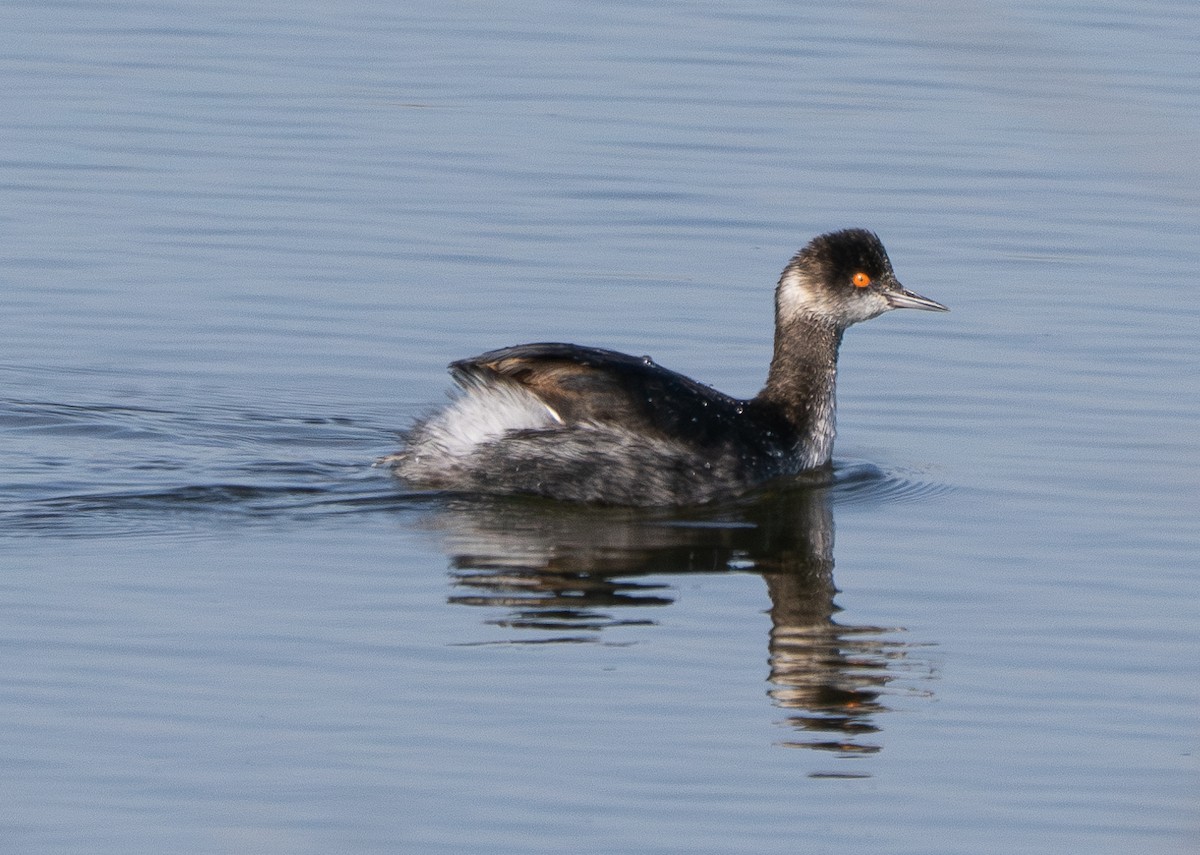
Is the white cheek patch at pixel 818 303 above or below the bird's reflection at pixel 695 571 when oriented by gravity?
above

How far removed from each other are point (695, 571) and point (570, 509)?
98 cm

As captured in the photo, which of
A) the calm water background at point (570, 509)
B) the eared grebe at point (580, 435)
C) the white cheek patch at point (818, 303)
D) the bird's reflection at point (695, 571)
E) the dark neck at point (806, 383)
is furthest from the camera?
the white cheek patch at point (818, 303)

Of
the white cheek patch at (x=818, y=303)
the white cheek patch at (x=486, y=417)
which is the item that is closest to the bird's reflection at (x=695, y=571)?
the white cheek patch at (x=486, y=417)

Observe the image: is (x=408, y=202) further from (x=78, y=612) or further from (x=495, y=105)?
(x=78, y=612)

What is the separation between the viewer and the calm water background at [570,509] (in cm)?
544

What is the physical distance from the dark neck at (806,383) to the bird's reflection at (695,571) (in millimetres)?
322

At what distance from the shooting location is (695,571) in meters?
7.90

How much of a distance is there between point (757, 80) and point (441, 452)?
29.0ft

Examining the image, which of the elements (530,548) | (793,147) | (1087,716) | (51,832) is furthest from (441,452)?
(793,147)

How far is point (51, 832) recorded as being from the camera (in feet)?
16.5

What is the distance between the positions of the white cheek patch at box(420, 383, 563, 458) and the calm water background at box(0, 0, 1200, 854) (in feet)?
0.99

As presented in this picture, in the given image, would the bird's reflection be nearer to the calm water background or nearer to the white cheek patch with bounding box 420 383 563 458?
the calm water background

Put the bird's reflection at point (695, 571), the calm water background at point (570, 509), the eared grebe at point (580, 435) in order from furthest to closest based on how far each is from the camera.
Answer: the eared grebe at point (580, 435)
the bird's reflection at point (695, 571)
the calm water background at point (570, 509)

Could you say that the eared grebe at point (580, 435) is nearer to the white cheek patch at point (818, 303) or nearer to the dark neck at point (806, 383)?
the dark neck at point (806, 383)
